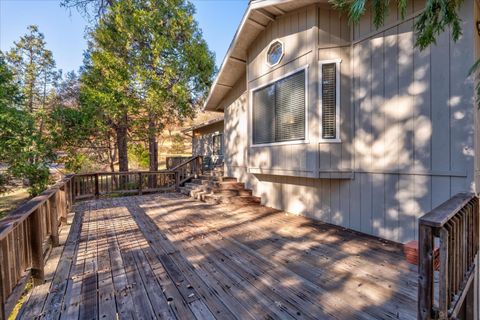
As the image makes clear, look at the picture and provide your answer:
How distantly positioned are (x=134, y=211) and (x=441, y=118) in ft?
21.9

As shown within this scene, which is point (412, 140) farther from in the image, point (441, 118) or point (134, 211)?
point (134, 211)

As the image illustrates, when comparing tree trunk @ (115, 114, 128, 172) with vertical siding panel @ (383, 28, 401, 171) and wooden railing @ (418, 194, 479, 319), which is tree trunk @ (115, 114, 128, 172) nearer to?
vertical siding panel @ (383, 28, 401, 171)

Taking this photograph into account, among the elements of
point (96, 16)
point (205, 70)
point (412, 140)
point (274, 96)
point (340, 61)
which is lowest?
point (412, 140)

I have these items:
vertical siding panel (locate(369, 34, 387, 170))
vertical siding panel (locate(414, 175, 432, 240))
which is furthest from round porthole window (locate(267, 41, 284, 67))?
vertical siding panel (locate(414, 175, 432, 240))

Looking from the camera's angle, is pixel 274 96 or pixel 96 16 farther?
pixel 96 16

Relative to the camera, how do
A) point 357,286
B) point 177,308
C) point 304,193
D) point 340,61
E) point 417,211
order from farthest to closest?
point 304,193, point 340,61, point 417,211, point 357,286, point 177,308

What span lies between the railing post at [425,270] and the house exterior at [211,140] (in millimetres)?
8472

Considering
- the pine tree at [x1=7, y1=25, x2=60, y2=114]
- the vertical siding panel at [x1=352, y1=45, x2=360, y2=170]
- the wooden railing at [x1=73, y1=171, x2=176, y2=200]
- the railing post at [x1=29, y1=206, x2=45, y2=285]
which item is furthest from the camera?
the pine tree at [x1=7, y1=25, x2=60, y2=114]

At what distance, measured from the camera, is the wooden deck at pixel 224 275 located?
2189 mm

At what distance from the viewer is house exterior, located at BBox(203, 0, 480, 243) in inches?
126

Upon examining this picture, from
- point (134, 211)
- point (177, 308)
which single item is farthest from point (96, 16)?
point (177, 308)

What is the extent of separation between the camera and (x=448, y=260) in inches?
72.4

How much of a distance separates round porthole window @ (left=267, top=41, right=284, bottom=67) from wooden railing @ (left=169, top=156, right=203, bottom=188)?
5358 millimetres

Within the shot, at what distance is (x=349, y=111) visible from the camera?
4434 millimetres
